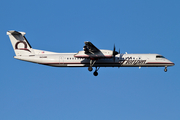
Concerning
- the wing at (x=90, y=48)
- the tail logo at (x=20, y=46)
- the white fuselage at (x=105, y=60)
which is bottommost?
the white fuselage at (x=105, y=60)

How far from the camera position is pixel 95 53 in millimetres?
26828

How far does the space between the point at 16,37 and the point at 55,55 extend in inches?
190

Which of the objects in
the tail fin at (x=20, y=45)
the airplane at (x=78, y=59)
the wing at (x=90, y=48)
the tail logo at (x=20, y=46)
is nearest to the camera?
the wing at (x=90, y=48)

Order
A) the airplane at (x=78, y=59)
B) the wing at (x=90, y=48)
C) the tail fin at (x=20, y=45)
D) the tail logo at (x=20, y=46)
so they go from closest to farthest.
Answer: the wing at (x=90, y=48), the airplane at (x=78, y=59), the tail fin at (x=20, y=45), the tail logo at (x=20, y=46)

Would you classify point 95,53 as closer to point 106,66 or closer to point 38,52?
point 106,66

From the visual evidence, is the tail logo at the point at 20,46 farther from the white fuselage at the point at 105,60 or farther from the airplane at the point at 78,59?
the white fuselage at the point at 105,60

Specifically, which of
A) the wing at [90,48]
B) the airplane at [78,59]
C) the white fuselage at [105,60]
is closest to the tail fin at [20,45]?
Answer: the airplane at [78,59]

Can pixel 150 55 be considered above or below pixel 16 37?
below

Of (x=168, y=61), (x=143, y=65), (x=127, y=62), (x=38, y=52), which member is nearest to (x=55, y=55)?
(x=38, y=52)

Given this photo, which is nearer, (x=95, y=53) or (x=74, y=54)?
(x=95, y=53)

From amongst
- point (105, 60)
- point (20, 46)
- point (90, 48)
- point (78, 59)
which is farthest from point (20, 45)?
point (105, 60)

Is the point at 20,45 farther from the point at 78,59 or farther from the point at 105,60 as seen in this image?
the point at 105,60

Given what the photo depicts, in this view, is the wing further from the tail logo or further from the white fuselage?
the tail logo

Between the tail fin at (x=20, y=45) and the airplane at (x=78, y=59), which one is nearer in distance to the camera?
the airplane at (x=78, y=59)
